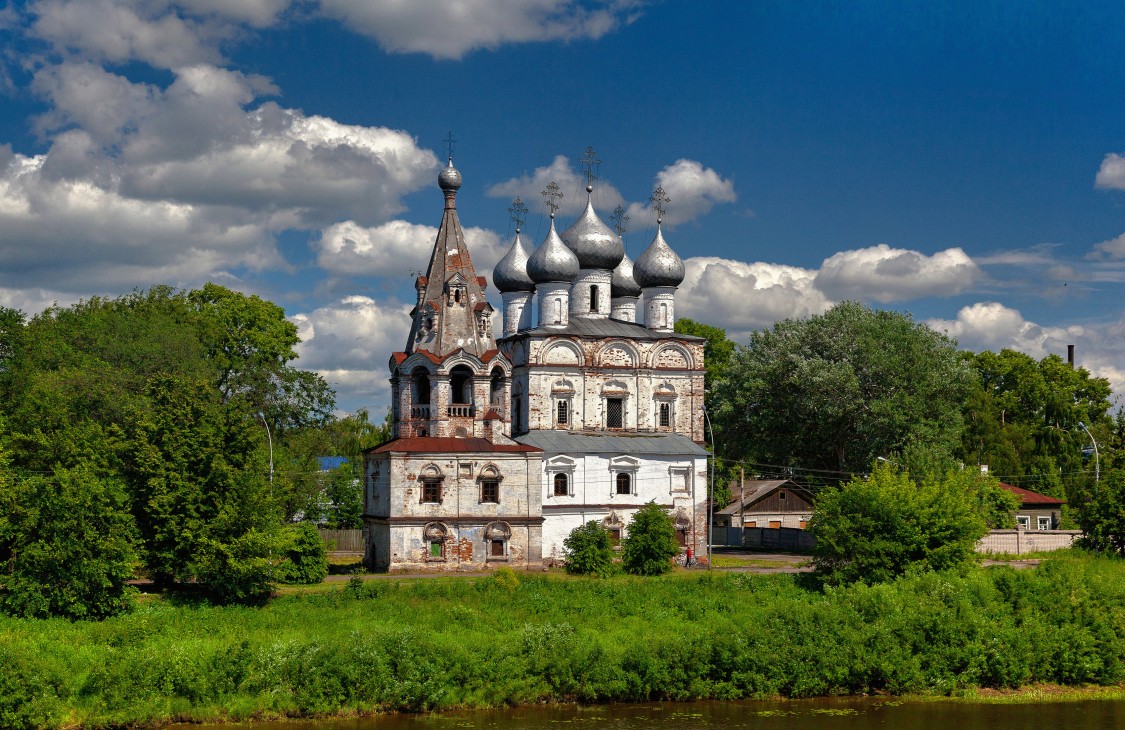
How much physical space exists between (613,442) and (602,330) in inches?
171

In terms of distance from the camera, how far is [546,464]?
40.4m

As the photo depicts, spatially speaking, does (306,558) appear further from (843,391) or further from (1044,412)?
(1044,412)

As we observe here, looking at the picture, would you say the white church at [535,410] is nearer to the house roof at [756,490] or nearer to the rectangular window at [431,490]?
the rectangular window at [431,490]

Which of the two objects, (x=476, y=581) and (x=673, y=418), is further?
(x=673, y=418)

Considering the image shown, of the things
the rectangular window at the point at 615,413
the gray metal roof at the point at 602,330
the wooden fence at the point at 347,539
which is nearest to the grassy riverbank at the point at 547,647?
the rectangular window at the point at 615,413

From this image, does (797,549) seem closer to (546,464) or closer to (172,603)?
(546,464)

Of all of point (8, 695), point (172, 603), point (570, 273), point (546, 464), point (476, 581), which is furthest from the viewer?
point (570, 273)

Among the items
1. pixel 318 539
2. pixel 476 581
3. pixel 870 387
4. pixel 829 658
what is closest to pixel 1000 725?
pixel 829 658

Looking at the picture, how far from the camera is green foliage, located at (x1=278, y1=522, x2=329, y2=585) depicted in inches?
1308

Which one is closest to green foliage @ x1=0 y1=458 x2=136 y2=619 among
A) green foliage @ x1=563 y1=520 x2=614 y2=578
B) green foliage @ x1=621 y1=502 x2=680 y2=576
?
green foliage @ x1=563 y1=520 x2=614 y2=578

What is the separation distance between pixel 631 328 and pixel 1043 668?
20811mm

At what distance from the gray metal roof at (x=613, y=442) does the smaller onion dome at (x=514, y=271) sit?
6.55 meters

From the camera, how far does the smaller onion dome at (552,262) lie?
1708 inches

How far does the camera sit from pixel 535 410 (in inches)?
1657
